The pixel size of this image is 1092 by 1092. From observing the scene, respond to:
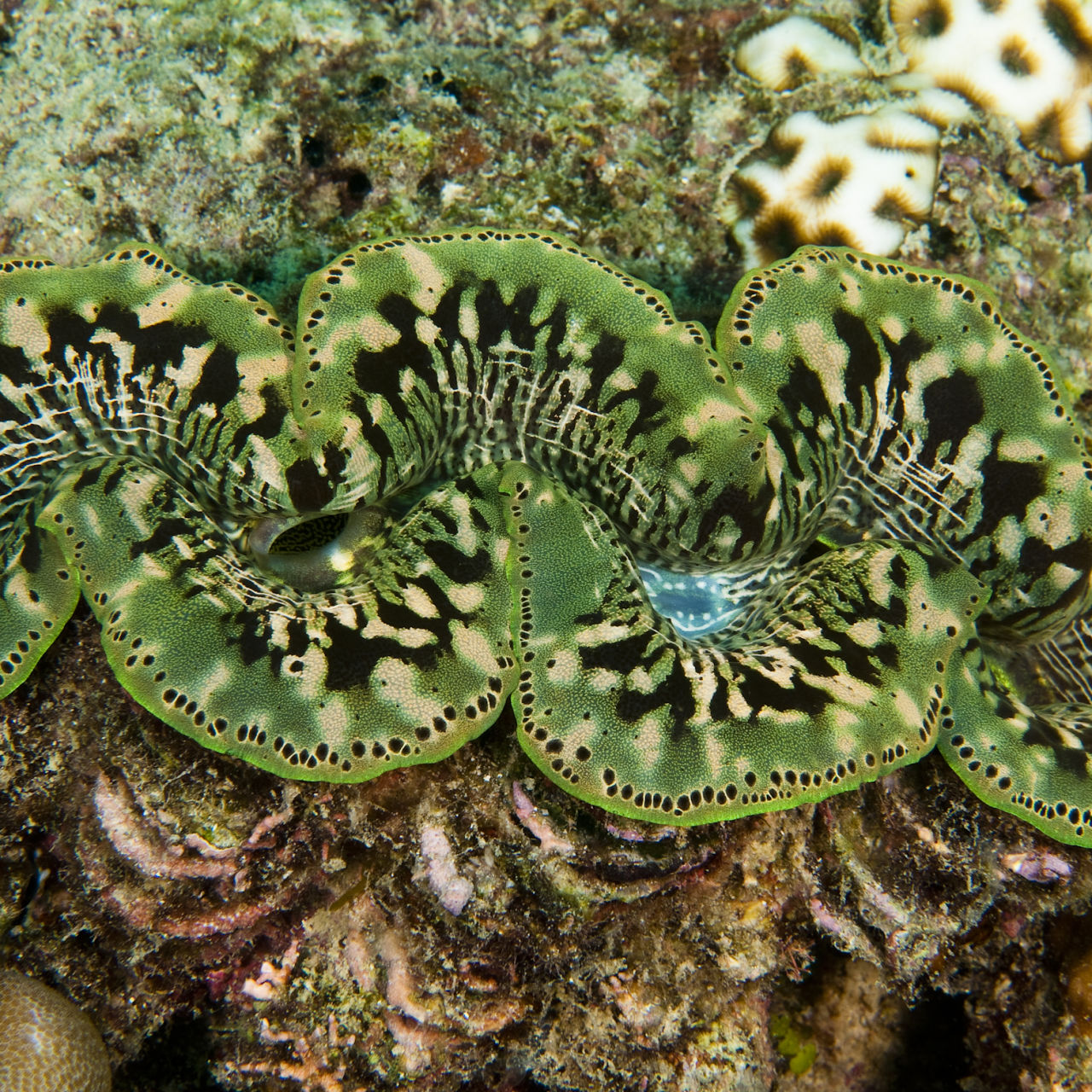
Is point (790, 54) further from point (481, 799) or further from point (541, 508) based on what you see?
point (481, 799)

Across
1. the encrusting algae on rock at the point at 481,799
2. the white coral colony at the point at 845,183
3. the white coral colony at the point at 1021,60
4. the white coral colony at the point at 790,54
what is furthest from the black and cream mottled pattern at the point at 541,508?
the white coral colony at the point at 1021,60

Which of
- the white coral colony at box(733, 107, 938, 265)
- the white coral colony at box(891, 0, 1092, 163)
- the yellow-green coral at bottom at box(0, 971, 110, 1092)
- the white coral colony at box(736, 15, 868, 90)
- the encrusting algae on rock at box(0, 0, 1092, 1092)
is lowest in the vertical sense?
the yellow-green coral at bottom at box(0, 971, 110, 1092)

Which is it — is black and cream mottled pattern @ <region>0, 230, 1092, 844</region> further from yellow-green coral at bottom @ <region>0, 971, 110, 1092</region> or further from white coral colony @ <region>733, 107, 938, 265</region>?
yellow-green coral at bottom @ <region>0, 971, 110, 1092</region>

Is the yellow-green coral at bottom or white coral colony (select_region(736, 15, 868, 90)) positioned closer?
the yellow-green coral at bottom

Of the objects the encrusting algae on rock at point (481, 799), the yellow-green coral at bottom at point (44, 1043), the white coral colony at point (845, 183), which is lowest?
the yellow-green coral at bottom at point (44, 1043)

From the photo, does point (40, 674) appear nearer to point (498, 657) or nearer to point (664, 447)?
point (498, 657)

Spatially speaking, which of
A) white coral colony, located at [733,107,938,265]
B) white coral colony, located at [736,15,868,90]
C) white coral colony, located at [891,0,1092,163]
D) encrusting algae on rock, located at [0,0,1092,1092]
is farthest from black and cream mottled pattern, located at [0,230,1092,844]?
white coral colony, located at [891,0,1092,163]

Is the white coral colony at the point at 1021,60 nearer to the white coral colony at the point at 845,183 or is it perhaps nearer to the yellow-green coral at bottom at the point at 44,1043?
the white coral colony at the point at 845,183

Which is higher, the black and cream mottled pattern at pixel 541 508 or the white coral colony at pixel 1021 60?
the white coral colony at pixel 1021 60

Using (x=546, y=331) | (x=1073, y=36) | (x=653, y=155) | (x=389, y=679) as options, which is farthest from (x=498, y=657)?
(x=1073, y=36)
